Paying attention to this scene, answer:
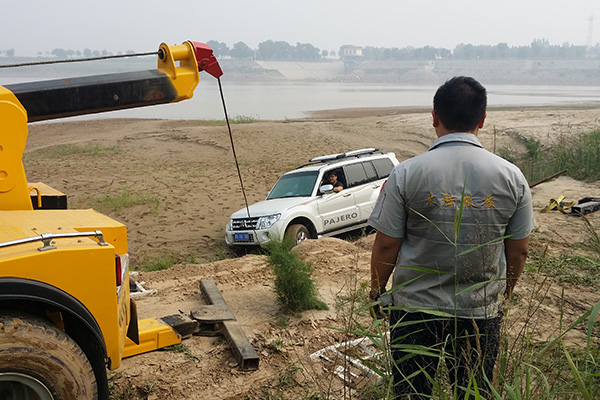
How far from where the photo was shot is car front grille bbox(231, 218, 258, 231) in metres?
11.8

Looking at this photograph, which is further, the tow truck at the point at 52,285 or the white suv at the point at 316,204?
the white suv at the point at 316,204

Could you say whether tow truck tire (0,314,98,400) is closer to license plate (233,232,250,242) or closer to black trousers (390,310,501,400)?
black trousers (390,310,501,400)

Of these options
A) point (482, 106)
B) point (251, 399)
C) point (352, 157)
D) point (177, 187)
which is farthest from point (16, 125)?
point (177, 187)

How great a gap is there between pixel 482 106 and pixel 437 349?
1.30 meters

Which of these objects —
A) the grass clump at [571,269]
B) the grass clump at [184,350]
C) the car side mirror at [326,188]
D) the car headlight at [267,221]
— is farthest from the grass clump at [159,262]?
the grass clump at [571,269]

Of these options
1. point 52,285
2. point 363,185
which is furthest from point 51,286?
point 363,185

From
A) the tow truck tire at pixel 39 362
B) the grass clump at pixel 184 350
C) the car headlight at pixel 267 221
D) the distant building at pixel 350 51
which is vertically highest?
the distant building at pixel 350 51

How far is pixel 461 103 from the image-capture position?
324cm

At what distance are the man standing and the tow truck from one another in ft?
6.00

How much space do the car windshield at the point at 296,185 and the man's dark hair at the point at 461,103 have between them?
9126mm

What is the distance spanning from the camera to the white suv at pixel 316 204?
11.7 metres

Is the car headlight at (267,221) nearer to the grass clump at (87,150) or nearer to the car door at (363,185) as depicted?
the car door at (363,185)

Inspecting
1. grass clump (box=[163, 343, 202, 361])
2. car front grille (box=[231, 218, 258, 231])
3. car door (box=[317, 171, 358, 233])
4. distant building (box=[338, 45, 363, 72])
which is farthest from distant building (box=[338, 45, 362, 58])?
grass clump (box=[163, 343, 202, 361])

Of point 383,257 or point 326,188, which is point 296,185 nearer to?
point 326,188
